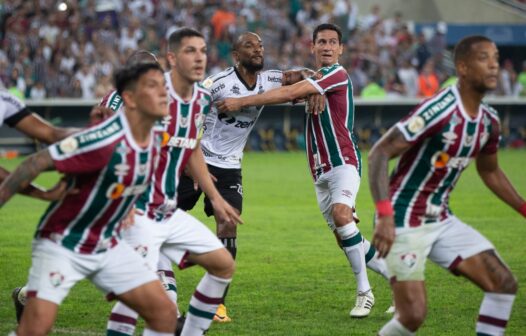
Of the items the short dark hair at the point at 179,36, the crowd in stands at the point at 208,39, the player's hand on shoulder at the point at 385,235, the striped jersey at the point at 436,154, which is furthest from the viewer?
the crowd in stands at the point at 208,39

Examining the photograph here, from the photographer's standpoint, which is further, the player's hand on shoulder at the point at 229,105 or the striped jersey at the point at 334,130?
the striped jersey at the point at 334,130

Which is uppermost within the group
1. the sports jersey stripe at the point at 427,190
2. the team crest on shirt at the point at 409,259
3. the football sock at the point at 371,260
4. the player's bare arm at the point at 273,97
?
the player's bare arm at the point at 273,97

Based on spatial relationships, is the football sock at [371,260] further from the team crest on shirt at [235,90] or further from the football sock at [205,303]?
the football sock at [205,303]

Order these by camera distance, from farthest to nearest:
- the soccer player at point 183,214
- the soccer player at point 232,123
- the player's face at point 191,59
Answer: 1. the soccer player at point 232,123
2. the player's face at point 191,59
3. the soccer player at point 183,214

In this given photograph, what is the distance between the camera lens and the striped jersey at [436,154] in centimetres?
711

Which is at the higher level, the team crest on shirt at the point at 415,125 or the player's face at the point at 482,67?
the player's face at the point at 482,67

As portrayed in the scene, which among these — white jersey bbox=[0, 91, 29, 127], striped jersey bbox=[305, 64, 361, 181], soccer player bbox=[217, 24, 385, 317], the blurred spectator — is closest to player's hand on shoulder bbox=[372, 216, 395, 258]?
white jersey bbox=[0, 91, 29, 127]

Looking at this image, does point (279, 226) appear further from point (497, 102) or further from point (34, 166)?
point (497, 102)

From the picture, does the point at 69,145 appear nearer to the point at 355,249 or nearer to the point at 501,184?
the point at 501,184

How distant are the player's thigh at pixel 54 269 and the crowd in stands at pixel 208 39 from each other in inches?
782

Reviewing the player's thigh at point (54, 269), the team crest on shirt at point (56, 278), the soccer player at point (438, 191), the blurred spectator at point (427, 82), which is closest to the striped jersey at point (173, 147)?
the player's thigh at point (54, 269)

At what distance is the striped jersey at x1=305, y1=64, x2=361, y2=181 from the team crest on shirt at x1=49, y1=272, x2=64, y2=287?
431 cm

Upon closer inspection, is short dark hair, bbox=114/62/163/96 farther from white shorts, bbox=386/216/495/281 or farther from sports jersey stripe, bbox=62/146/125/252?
white shorts, bbox=386/216/495/281

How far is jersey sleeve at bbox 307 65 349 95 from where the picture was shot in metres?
10.0
